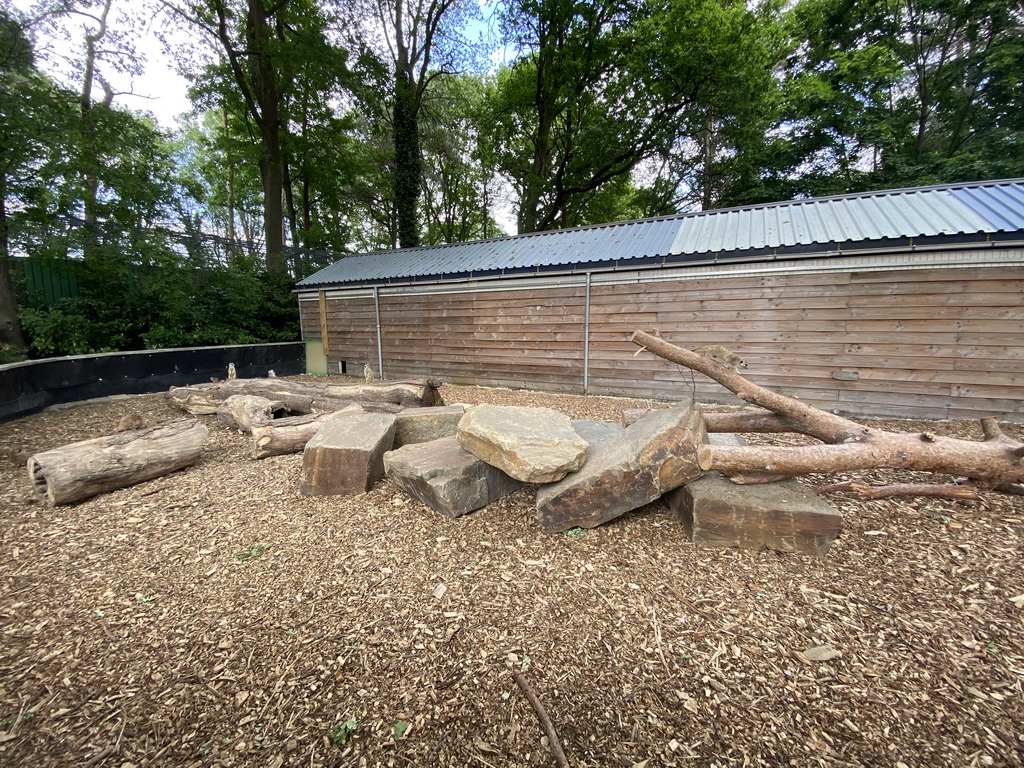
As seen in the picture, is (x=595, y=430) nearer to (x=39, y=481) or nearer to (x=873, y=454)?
(x=873, y=454)

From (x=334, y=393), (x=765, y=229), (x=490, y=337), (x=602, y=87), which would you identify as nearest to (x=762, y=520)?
(x=334, y=393)

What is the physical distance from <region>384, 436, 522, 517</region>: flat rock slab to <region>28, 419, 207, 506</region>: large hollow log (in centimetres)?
242

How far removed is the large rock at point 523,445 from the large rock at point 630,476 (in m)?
0.13

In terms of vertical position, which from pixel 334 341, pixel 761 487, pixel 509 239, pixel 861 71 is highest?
pixel 861 71

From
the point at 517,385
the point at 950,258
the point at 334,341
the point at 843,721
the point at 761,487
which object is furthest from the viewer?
the point at 334,341

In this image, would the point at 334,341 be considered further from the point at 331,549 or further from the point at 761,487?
the point at 761,487

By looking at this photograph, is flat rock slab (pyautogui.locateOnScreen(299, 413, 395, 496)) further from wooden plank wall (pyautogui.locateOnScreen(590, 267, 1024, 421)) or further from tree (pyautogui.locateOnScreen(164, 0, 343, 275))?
tree (pyautogui.locateOnScreen(164, 0, 343, 275))

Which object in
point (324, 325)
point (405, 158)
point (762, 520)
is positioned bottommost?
point (762, 520)

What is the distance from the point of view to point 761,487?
262 centimetres

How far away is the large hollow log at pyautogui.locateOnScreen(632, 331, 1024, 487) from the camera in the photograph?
251cm

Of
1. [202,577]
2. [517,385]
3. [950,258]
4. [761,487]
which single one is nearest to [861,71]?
[950,258]

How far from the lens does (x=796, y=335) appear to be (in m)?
6.70

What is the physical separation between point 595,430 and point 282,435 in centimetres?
342

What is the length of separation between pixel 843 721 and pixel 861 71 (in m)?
23.5
